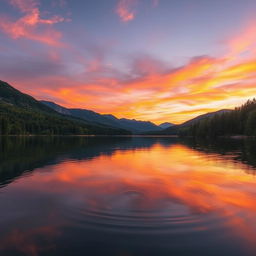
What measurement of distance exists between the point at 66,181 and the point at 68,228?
1369cm

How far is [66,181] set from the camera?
25875 millimetres

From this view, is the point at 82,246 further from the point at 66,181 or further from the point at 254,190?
the point at 254,190

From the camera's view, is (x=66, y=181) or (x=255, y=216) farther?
(x=66, y=181)

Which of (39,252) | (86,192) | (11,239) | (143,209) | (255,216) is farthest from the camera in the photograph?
(86,192)

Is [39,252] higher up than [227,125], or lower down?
lower down

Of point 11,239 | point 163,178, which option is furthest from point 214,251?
point 163,178

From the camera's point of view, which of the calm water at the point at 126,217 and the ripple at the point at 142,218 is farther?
the ripple at the point at 142,218

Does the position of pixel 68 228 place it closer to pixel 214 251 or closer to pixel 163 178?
pixel 214 251

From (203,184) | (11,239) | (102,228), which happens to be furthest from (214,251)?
(203,184)

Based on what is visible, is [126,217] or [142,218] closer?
[142,218]

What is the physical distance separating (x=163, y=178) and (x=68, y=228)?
17.4 m

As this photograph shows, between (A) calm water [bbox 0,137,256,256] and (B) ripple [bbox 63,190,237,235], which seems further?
(B) ripple [bbox 63,190,237,235]

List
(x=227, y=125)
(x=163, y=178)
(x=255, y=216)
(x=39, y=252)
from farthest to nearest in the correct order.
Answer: (x=227, y=125)
(x=163, y=178)
(x=255, y=216)
(x=39, y=252)

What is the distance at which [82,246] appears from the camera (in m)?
10.8
